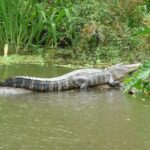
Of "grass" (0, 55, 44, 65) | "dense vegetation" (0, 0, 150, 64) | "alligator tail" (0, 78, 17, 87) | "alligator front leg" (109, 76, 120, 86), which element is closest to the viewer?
"alligator tail" (0, 78, 17, 87)

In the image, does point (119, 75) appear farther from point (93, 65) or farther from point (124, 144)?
point (124, 144)

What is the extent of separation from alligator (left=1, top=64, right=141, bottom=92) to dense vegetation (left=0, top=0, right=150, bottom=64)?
7.45 ft

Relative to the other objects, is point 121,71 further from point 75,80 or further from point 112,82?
point 75,80

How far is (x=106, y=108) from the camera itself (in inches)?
267

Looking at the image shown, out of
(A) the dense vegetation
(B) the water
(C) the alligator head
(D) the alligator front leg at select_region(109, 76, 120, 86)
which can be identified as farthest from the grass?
(B) the water

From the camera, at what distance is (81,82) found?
8.41 m

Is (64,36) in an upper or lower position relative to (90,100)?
upper

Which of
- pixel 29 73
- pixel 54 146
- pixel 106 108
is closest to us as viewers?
pixel 54 146

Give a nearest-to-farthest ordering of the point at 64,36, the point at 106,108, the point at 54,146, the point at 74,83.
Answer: the point at 54,146 → the point at 106,108 → the point at 74,83 → the point at 64,36

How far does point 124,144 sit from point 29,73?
454cm

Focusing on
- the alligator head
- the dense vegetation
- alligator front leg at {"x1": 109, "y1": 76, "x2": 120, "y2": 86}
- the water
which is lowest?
the water

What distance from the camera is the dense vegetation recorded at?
37.5 ft

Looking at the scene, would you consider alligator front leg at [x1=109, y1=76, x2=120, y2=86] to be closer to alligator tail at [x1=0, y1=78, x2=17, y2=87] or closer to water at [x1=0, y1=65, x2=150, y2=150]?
water at [x1=0, y1=65, x2=150, y2=150]

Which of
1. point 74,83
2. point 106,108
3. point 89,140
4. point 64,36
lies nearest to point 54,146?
point 89,140
